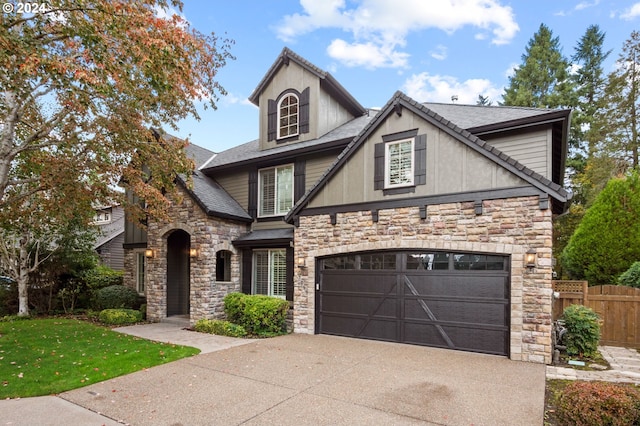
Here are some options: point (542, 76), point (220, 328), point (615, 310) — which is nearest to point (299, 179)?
point (220, 328)

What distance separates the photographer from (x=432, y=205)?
847 centimetres

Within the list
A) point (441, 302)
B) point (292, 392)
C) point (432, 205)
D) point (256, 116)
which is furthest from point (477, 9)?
point (292, 392)

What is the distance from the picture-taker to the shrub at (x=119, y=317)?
11797 millimetres

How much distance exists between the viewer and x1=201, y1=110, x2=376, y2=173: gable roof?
11577mm

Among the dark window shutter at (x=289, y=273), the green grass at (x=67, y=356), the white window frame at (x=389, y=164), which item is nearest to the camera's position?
the green grass at (x=67, y=356)

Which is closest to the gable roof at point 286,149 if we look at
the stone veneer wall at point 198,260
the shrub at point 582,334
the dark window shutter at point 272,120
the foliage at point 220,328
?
the dark window shutter at point 272,120

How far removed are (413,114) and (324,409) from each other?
6869 millimetres

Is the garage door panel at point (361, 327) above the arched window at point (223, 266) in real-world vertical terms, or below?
below

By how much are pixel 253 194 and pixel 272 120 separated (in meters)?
2.96

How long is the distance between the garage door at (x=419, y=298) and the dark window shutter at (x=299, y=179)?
284 centimetres

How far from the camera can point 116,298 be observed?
1334cm

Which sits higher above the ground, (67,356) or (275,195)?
(275,195)

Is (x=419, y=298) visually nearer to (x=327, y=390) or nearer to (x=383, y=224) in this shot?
(x=383, y=224)

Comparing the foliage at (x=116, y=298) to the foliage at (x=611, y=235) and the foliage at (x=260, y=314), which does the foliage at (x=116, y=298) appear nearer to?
the foliage at (x=260, y=314)
